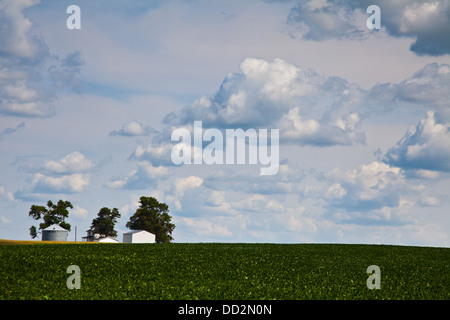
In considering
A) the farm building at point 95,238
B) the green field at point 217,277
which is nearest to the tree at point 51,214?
the farm building at point 95,238

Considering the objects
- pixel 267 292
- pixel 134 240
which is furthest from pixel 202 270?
pixel 134 240

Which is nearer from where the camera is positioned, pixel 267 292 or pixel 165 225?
pixel 267 292

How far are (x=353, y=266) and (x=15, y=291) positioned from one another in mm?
25499

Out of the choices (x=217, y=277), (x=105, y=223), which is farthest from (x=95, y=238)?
(x=217, y=277)

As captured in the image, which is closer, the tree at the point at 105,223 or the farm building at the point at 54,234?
the farm building at the point at 54,234

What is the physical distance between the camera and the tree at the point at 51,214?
122438 millimetres

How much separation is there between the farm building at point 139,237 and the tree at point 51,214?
2242cm

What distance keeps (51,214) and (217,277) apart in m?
101

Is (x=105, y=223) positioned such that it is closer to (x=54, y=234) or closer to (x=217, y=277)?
(x=54, y=234)

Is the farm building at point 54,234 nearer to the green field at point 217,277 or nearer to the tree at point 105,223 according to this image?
the tree at point 105,223

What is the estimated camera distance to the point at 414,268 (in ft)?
134

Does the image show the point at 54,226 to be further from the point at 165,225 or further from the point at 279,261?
the point at 279,261

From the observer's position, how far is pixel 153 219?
11831cm

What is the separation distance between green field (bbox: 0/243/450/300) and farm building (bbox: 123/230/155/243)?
205 feet
